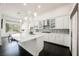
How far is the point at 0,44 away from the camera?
5.94ft

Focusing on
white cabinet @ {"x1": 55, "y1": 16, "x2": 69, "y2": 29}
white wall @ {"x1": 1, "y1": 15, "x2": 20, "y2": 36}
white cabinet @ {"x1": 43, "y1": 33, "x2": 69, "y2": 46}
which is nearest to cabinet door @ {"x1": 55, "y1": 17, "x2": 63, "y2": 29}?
white cabinet @ {"x1": 55, "y1": 16, "x2": 69, "y2": 29}

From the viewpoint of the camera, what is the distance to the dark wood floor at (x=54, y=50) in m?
1.79

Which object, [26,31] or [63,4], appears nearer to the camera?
[63,4]

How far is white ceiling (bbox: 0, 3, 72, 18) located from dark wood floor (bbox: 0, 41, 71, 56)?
26.5 inches

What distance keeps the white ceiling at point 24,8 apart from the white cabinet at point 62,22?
0.27 metres

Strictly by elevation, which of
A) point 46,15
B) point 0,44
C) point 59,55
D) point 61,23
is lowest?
point 59,55

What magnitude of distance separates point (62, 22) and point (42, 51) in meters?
0.79

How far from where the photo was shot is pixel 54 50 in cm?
183

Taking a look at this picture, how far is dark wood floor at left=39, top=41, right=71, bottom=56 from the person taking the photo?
5.89ft

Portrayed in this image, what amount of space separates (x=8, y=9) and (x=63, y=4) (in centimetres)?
118

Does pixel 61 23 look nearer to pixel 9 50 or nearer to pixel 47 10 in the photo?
pixel 47 10

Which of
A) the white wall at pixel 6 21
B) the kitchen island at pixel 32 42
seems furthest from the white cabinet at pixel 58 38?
the white wall at pixel 6 21

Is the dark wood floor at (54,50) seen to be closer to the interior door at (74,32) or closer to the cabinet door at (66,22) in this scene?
the interior door at (74,32)

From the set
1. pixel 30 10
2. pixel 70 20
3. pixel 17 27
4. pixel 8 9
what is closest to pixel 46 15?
pixel 30 10
